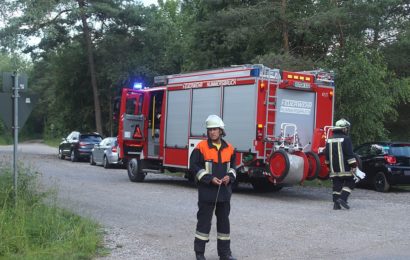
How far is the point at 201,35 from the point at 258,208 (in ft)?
67.1

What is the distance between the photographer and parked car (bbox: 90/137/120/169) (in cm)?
2447

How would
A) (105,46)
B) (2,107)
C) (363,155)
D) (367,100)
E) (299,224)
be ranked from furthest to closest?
(105,46) → (367,100) → (363,155) → (299,224) → (2,107)

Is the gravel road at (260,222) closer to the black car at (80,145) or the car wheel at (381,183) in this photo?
the car wheel at (381,183)

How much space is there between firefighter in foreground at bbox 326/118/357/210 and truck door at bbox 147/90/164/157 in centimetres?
636

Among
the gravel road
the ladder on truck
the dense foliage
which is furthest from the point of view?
the dense foliage

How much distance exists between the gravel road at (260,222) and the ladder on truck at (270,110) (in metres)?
1.33

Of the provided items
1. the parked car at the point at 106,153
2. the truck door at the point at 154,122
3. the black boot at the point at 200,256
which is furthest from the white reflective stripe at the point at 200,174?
the parked car at the point at 106,153

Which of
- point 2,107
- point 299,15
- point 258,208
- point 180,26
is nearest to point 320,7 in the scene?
point 299,15

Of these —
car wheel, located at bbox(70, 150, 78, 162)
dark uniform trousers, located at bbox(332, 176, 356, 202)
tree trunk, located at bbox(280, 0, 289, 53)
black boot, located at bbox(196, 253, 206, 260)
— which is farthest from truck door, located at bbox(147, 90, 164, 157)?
car wheel, located at bbox(70, 150, 78, 162)

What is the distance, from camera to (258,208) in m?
12.1

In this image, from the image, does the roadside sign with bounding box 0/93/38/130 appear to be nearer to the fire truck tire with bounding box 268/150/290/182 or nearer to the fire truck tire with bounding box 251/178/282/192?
the fire truck tire with bounding box 268/150/290/182

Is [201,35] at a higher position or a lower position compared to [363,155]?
higher

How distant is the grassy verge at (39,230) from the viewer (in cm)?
718

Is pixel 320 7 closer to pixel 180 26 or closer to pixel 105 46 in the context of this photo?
pixel 105 46
